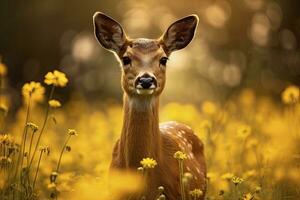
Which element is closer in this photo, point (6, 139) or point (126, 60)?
point (6, 139)

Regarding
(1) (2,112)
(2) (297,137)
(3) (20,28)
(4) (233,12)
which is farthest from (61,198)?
(3) (20,28)

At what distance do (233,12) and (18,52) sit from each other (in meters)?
4.77

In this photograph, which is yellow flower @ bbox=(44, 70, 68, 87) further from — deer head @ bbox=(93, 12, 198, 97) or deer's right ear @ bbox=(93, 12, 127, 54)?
deer's right ear @ bbox=(93, 12, 127, 54)

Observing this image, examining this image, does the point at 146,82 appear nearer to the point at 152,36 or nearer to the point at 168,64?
the point at 168,64

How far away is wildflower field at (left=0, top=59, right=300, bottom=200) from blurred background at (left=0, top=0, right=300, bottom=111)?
199 cm

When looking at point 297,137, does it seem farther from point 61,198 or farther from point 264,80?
point 264,80

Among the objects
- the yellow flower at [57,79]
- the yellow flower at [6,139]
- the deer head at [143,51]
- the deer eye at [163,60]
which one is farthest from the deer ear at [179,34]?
the yellow flower at [6,139]

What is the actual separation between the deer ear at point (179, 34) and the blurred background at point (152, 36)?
685 cm

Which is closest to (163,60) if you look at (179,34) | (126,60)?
(126,60)

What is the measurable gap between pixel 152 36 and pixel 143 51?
1343 cm

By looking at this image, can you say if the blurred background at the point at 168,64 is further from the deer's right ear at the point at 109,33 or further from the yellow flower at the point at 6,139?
the yellow flower at the point at 6,139

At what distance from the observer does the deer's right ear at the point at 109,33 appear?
23.0 ft

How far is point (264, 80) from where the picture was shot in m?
14.5

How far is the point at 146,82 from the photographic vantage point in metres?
6.10
